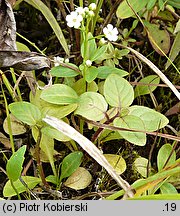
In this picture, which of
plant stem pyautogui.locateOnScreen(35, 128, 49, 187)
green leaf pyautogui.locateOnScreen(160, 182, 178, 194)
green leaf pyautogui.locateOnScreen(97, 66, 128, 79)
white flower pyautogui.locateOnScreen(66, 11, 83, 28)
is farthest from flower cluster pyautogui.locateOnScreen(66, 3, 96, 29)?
green leaf pyautogui.locateOnScreen(160, 182, 178, 194)

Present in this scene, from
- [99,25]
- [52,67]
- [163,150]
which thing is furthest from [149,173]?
[99,25]

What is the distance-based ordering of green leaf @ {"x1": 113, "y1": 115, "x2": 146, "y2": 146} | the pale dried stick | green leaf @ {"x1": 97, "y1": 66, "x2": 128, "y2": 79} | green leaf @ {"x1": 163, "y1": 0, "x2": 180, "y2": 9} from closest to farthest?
the pale dried stick < green leaf @ {"x1": 113, "y1": 115, "x2": 146, "y2": 146} < green leaf @ {"x1": 97, "y1": 66, "x2": 128, "y2": 79} < green leaf @ {"x1": 163, "y1": 0, "x2": 180, "y2": 9}

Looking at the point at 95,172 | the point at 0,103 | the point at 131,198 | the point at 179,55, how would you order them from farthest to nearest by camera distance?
the point at 179,55 → the point at 0,103 → the point at 95,172 → the point at 131,198

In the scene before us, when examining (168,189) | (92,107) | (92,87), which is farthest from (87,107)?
(168,189)

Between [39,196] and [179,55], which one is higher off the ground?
[179,55]

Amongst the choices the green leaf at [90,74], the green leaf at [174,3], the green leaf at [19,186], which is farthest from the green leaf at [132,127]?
the green leaf at [174,3]

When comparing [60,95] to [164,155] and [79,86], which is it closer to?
[79,86]

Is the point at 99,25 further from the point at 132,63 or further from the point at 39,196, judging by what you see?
the point at 39,196

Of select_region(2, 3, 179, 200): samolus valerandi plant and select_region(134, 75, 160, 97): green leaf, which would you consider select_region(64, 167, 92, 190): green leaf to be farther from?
select_region(134, 75, 160, 97): green leaf
